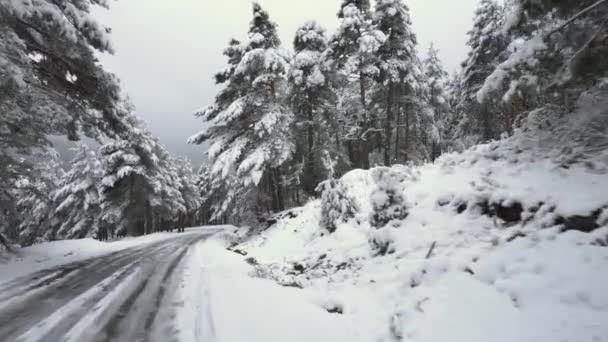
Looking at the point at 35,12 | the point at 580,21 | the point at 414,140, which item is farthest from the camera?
the point at 414,140

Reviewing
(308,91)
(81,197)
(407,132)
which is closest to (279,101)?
(308,91)

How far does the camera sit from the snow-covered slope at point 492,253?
3686mm

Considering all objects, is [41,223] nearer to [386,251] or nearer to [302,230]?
[302,230]

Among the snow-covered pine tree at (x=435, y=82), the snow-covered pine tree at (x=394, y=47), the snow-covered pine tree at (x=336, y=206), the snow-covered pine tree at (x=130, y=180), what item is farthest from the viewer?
the snow-covered pine tree at (x=435, y=82)

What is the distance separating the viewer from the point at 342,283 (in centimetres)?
661

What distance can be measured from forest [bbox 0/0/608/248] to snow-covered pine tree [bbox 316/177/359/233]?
0.10m

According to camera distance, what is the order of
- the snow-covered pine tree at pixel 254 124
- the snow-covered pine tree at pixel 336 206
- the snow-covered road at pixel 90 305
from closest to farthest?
the snow-covered road at pixel 90 305 → the snow-covered pine tree at pixel 336 206 → the snow-covered pine tree at pixel 254 124

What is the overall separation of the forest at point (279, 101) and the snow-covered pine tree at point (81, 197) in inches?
5.2

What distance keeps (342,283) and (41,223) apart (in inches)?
1498

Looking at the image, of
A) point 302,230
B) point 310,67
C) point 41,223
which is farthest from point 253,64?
point 41,223

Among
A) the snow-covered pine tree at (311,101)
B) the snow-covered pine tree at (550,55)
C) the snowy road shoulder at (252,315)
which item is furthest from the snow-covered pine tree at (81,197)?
the snow-covered pine tree at (550,55)

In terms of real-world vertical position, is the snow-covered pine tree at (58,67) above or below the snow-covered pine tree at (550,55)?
above

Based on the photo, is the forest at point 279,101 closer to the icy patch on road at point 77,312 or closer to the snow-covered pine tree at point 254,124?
the snow-covered pine tree at point 254,124

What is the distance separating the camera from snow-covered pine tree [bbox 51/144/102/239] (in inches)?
1228
